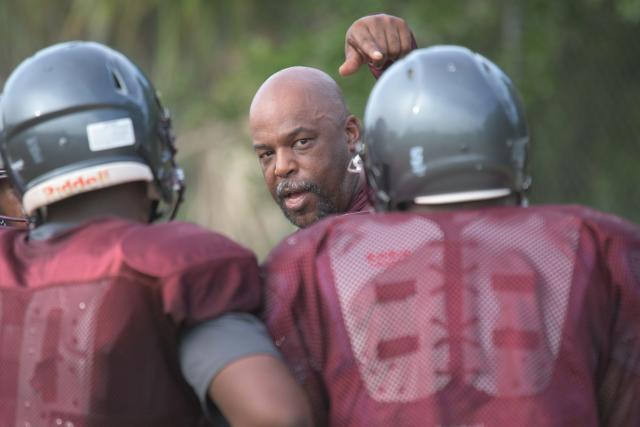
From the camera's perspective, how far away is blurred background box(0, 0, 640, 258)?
958 cm

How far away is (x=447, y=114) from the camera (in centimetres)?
273

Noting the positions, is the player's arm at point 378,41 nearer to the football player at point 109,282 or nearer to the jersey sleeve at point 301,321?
the football player at point 109,282

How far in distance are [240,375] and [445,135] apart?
67 cm

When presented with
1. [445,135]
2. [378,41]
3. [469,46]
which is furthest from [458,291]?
[469,46]

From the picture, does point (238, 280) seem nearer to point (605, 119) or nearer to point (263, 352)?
point (263, 352)

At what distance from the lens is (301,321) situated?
2717mm

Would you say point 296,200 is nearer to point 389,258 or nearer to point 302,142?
point 302,142

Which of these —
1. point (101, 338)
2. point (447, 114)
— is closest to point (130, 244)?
point (101, 338)

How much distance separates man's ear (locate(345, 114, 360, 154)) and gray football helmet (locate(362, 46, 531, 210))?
190cm

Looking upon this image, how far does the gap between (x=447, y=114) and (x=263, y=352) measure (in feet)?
2.09

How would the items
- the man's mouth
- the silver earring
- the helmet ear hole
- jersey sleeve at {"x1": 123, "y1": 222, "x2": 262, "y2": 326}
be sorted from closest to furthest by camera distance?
jersey sleeve at {"x1": 123, "y1": 222, "x2": 262, "y2": 326} < the helmet ear hole < the silver earring < the man's mouth

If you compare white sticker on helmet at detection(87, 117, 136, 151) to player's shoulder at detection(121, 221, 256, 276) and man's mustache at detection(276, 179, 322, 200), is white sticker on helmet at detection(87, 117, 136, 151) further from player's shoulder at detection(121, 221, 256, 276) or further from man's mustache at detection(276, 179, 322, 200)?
man's mustache at detection(276, 179, 322, 200)

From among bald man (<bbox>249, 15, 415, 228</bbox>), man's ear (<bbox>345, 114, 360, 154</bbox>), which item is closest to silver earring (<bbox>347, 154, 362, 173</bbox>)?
bald man (<bbox>249, 15, 415, 228</bbox>)

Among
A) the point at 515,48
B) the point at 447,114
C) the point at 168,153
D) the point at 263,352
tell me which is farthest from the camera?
the point at 515,48
